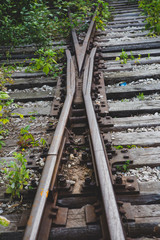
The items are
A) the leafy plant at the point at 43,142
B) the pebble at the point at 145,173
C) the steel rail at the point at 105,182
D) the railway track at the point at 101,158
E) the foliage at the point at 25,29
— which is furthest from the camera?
the foliage at the point at 25,29

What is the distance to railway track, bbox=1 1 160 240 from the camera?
167cm

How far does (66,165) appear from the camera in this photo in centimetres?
227

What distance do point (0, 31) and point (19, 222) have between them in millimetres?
4899

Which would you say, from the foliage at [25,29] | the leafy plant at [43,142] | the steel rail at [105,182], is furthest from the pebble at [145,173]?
the foliage at [25,29]

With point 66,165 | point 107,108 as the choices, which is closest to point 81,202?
point 66,165

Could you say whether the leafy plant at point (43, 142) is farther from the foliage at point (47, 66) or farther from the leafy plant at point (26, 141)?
the foliage at point (47, 66)

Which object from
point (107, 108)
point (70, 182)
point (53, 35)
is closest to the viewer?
point (70, 182)

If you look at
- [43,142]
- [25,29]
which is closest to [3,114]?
[43,142]

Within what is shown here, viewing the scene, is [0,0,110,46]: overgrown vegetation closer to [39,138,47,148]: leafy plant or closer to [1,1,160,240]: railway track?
[1,1,160,240]: railway track

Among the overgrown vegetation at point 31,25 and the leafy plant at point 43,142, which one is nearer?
the leafy plant at point 43,142

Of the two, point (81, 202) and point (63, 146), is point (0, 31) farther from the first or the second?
point (81, 202)

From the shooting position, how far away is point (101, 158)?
2.03m

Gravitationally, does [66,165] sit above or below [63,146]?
below

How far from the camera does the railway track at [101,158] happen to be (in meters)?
1.67
